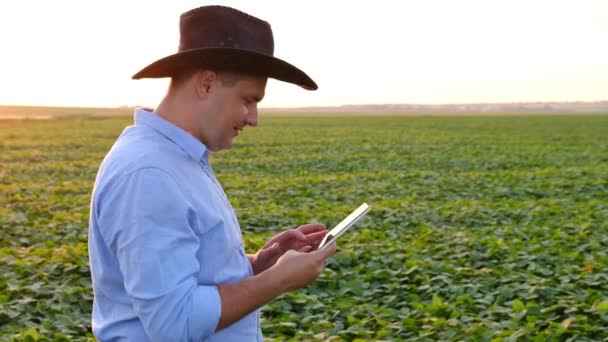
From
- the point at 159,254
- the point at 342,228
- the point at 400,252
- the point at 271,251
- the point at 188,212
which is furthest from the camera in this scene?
the point at 400,252

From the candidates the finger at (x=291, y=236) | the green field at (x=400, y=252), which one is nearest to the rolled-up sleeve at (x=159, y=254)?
the finger at (x=291, y=236)

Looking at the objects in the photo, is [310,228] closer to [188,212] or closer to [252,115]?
[252,115]

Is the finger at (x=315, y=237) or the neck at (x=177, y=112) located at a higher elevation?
the neck at (x=177, y=112)

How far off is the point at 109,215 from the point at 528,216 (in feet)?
34.3

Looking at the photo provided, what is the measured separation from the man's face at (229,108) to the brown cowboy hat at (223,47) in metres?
0.04

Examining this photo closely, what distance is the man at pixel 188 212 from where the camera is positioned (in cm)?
217

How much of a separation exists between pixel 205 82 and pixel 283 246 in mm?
855

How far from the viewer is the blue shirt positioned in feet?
7.09

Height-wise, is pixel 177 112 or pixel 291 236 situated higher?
pixel 177 112

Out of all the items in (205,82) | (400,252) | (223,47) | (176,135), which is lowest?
(400,252)

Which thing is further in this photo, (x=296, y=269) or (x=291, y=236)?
(x=291, y=236)

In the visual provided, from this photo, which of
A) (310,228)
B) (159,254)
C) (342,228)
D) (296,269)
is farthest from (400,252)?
(159,254)

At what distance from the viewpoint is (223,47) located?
7.85 ft

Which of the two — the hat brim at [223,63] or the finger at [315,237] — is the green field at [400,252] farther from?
the hat brim at [223,63]
